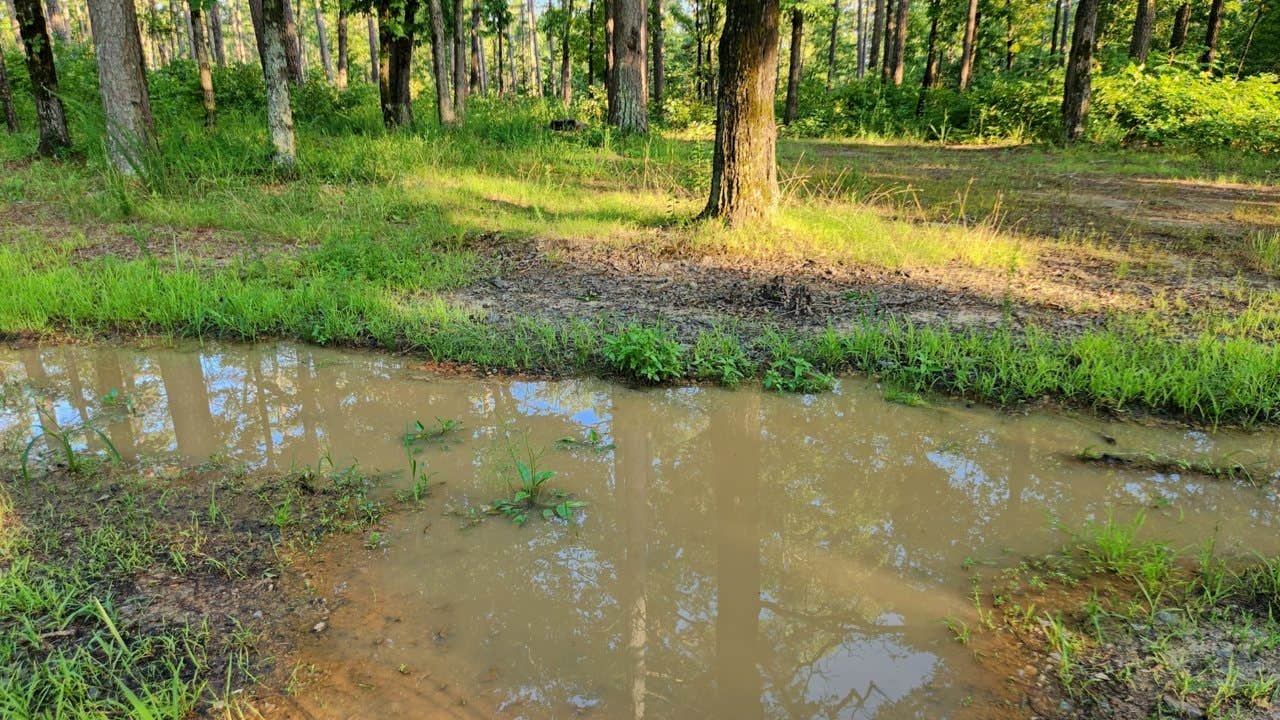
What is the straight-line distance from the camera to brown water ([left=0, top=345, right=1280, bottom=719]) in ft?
7.70

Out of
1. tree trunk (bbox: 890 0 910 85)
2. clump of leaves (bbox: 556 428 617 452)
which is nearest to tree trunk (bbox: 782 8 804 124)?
tree trunk (bbox: 890 0 910 85)

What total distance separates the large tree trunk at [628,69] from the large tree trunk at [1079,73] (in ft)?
26.4

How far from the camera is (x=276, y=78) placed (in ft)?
29.4

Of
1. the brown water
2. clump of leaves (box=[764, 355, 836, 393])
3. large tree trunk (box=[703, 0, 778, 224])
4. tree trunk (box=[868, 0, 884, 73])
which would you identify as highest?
tree trunk (box=[868, 0, 884, 73])

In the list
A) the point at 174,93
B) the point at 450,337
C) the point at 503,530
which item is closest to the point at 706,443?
the point at 503,530

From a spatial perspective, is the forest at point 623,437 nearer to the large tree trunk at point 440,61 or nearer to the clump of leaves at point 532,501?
the clump of leaves at point 532,501

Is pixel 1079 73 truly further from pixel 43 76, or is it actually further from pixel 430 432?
pixel 43 76

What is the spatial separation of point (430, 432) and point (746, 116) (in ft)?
15.5

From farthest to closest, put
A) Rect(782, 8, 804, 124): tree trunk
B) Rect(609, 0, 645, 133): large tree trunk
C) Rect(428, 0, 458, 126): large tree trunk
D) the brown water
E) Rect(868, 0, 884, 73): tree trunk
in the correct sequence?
1. Rect(868, 0, 884, 73): tree trunk
2. Rect(782, 8, 804, 124): tree trunk
3. Rect(609, 0, 645, 133): large tree trunk
4. Rect(428, 0, 458, 126): large tree trunk
5. the brown water

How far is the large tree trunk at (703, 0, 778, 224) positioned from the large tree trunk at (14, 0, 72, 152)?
9.05 m

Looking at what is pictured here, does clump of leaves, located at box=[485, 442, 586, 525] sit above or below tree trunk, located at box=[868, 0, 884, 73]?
below

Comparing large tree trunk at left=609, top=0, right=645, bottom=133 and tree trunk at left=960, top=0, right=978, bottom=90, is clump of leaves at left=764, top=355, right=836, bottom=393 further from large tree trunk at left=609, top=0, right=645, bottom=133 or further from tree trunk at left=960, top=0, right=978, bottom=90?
tree trunk at left=960, top=0, right=978, bottom=90

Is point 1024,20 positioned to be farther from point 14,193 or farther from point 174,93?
point 14,193

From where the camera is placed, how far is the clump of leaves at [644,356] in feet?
14.7
